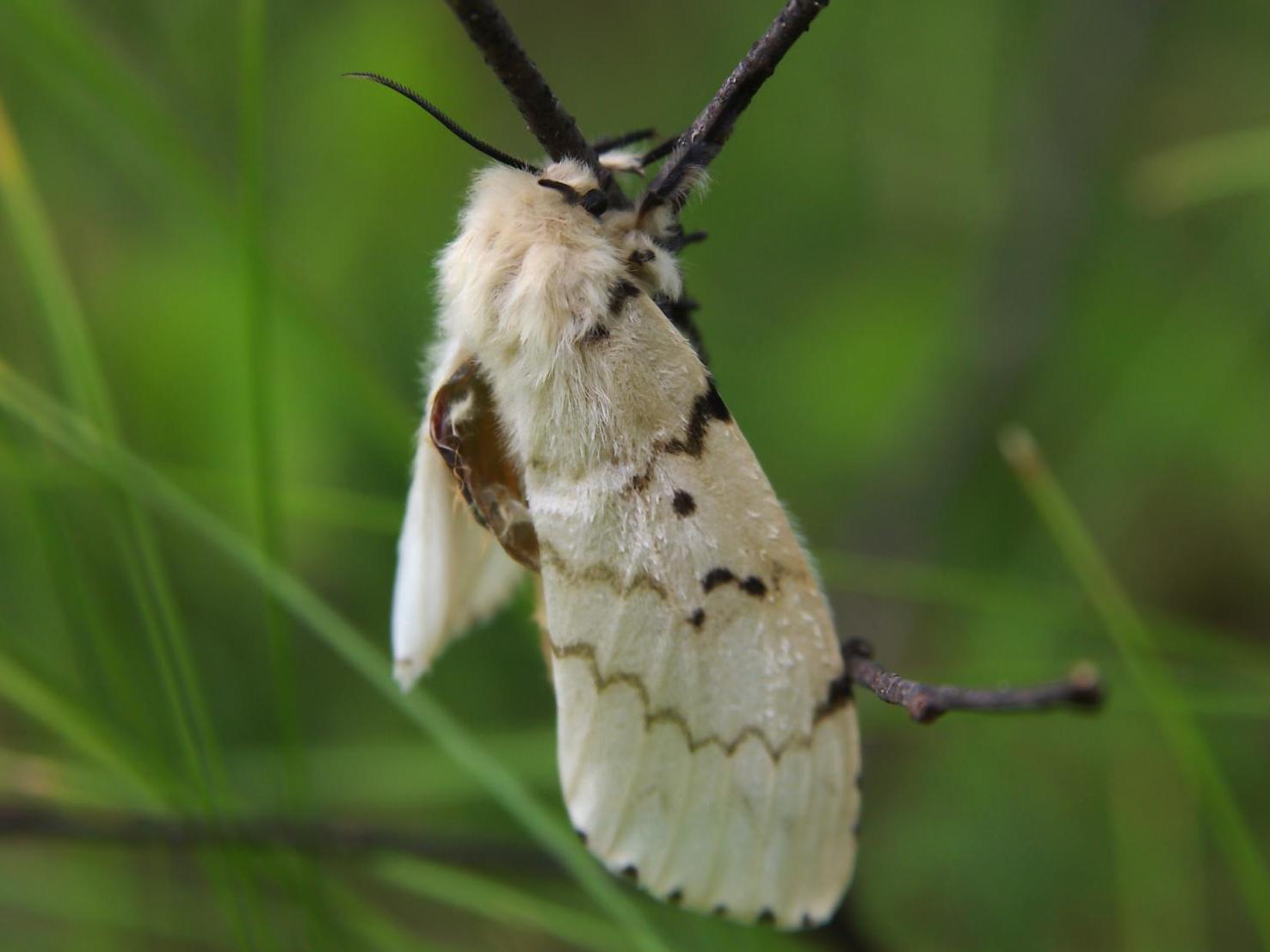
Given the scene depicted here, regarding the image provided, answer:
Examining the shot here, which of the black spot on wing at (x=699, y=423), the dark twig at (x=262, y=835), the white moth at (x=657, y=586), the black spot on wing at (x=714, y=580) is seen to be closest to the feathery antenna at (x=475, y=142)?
the white moth at (x=657, y=586)

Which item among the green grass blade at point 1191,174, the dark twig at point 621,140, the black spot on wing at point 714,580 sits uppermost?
the green grass blade at point 1191,174

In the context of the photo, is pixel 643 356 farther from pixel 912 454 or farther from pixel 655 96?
pixel 655 96

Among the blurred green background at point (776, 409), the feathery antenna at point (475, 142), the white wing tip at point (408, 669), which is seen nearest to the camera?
the feathery antenna at point (475, 142)

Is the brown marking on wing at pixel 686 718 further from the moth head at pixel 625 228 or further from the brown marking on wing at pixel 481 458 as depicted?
the moth head at pixel 625 228

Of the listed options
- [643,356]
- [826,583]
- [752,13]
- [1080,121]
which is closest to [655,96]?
[752,13]

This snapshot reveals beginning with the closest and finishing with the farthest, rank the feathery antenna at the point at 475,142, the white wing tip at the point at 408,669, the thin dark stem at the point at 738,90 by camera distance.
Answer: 1. the thin dark stem at the point at 738,90
2. the feathery antenna at the point at 475,142
3. the white wing tip at the point at 408,669

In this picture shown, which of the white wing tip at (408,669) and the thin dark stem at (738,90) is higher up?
the thin dark stem at (738,90)

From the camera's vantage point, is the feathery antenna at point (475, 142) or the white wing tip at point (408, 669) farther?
the white wing tip at point (408, 669)

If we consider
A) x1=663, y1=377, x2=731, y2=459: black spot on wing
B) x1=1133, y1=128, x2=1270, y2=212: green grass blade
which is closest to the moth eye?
x1=663, y1=377, x2=731, y2=459: black spot on wing
